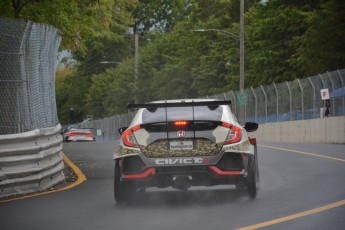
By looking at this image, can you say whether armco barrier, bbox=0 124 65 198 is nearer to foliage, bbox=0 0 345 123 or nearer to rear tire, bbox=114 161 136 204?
rear tire, bbox=114 161 136 204

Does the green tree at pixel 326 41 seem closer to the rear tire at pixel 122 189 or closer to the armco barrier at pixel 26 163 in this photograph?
the armco barrier at pixel 26 163

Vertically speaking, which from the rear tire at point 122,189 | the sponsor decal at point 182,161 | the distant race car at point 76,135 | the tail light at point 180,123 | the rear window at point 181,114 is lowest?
the distant race car at point 76,135

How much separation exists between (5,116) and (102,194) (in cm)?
264

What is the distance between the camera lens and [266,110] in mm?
42531

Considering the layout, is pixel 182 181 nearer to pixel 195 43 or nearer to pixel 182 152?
pixel 182 152

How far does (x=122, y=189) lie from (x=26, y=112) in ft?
13.9

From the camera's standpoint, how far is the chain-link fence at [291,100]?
1394 inches

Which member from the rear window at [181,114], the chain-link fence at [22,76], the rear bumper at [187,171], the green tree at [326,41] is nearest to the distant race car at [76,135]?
the green tree at [326,41]

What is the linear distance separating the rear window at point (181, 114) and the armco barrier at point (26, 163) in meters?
2.59

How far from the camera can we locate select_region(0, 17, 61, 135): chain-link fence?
617 inches

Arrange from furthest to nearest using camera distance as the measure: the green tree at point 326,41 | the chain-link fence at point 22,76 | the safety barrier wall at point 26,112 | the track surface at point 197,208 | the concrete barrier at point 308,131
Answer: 1. the green tree at point 326,41
2. the concrete barrier at point 308,131
3. the chain-link fence at point 22,76
4. the safety barrier wall at point 26,112
5. the track surface at point 197,208

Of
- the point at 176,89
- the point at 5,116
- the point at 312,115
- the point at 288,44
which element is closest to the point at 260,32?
the point at 288,44

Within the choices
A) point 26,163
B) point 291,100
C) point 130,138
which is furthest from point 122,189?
point 291,100

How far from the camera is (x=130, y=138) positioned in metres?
12.5
